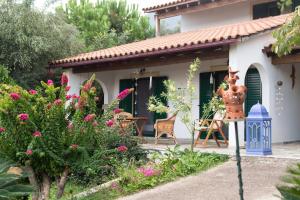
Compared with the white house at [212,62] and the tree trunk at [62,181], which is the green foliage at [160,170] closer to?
the tree trunk at [62,181]

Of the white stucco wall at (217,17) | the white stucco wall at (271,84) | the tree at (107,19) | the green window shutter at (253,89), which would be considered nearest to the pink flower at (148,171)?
the white stucco wall at (271,84)

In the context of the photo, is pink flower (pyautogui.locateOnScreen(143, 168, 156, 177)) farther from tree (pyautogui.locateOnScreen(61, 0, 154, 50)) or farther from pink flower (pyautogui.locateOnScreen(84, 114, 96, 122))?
tree (pyautogui.locateOnScreen(61, 0, 154, 50))

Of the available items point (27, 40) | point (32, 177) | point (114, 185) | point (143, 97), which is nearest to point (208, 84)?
point (143, 97)

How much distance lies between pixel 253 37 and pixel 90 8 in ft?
57.3

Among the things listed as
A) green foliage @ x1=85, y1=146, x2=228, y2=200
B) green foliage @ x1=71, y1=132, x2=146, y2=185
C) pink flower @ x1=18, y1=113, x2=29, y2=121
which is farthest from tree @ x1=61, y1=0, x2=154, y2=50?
pink flower @ x1=18, y1=113, x2=29, y2=121

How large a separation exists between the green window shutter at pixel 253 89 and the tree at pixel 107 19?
13.0 meters

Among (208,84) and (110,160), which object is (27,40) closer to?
(208,84)

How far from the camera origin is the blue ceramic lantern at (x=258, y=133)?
845 cm

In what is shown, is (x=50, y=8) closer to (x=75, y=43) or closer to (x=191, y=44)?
(x=75, y=43)

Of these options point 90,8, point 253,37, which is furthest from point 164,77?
point 90,8

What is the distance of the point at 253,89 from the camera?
11.3m

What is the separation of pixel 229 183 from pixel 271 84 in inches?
182

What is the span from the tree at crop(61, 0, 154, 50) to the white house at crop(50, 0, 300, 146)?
911 centimetres

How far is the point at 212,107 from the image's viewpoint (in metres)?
8.98
